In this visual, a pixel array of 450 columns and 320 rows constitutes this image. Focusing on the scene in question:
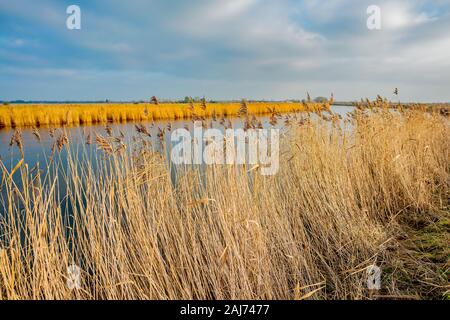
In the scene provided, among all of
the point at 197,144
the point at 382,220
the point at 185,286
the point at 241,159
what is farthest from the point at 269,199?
the point at 382,220

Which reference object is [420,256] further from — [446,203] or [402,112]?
[402,112]

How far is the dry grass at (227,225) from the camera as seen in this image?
205 centimetres

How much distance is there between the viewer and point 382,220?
12.1 feet

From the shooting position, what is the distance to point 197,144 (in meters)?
3.03

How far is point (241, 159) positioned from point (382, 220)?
2344 mm

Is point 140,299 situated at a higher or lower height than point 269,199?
lower

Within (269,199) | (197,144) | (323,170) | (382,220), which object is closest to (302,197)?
(323,170)

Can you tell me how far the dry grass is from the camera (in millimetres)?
2053

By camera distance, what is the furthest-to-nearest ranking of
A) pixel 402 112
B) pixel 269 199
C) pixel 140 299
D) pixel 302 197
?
1. pixel 402 112
2. pixel 302 197
3. pixel 269 199
4. pixel 140 299

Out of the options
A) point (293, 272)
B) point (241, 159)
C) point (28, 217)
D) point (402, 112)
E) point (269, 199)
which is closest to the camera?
point (28, 217)

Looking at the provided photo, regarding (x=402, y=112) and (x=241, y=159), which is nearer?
(x=241, y=159)

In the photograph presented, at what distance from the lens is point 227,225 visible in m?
2.30
